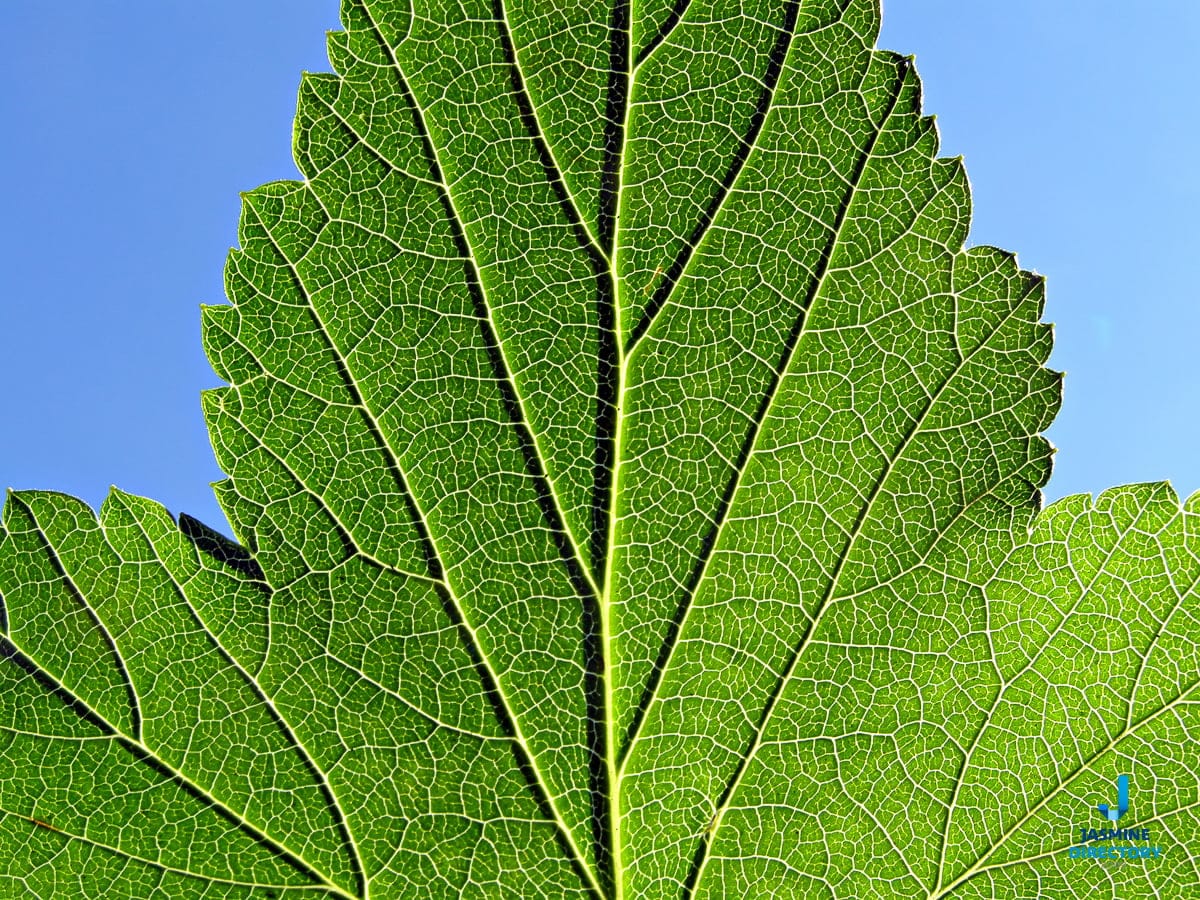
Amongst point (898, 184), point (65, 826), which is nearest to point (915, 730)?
point (898, 184)

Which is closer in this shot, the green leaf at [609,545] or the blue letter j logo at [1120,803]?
the green leaf at [609,545]

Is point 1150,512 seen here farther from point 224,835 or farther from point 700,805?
point 224,835

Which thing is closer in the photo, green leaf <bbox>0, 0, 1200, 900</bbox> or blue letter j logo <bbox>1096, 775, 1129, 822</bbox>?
green leaf <bbox>0, 0, 1200, 900</bbox>

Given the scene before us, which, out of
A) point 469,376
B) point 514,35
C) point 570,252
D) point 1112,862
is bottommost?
point 1112,862

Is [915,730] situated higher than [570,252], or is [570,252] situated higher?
[570,252]
